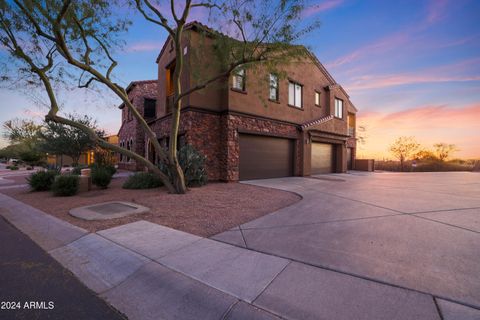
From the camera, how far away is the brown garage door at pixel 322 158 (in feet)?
55.4

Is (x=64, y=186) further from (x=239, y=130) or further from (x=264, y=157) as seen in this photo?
(x=264, y=157)

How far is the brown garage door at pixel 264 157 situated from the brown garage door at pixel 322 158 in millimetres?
3112

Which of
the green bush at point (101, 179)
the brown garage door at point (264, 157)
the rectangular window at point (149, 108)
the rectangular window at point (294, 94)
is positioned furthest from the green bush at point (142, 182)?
the rectangular window at point (149, 108)

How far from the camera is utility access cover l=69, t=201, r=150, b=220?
5488 millimetres

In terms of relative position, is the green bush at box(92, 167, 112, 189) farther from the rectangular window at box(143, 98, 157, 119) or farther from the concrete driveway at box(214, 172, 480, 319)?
the rectangular window at box(143, 98, 157, 119)

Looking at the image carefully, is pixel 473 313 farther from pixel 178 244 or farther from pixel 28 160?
pixel 28 160

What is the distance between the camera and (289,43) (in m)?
7.79

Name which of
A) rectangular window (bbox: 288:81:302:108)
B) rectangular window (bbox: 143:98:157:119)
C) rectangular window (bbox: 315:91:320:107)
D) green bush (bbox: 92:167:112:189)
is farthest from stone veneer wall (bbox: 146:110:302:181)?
rectangular window (bbox: 143:98:157:119)

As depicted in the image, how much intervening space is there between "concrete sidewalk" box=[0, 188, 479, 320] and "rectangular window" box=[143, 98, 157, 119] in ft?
55.7

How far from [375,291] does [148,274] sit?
2.85 meters

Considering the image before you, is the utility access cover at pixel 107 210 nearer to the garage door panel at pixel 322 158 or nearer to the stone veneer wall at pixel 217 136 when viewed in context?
the stone veneer wall at pixel 217 136

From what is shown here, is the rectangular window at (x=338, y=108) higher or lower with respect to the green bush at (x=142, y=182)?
higher

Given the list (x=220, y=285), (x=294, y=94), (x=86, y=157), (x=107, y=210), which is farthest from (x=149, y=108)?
(x=86, y=157)

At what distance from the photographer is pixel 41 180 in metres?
9.81
